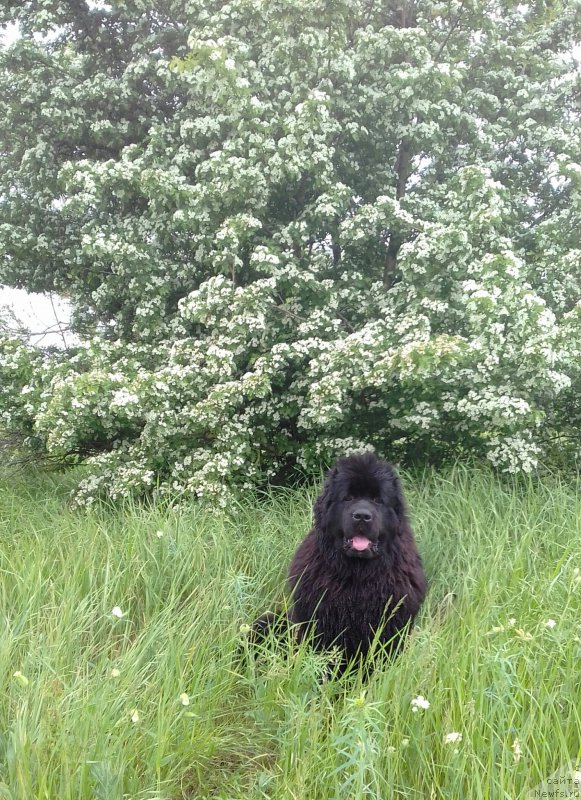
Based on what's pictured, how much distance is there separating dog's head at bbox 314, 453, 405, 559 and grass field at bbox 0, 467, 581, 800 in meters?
0.54

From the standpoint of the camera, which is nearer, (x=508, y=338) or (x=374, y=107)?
(x=508, y=338)

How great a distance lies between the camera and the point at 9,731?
2.32 m

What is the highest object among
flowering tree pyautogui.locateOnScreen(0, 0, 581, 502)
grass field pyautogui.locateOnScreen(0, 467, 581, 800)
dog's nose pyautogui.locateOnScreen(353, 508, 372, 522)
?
flowering tree pyautogui.locateOnScreen(0, 0, 581, 502)

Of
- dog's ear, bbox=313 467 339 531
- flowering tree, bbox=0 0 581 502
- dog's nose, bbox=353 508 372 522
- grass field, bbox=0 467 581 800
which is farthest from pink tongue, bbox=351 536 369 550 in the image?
flowering tree, bbox=0 0 581 502

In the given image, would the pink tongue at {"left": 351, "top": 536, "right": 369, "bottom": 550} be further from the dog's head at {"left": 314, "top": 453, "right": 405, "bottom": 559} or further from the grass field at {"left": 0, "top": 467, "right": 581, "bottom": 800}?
the grass field at {"left": 0, "top": 467, "right": 581, "bottom": 800}

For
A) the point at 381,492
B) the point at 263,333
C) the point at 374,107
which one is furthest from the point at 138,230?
the point at 381,492

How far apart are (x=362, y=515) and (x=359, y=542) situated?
0.17 metres

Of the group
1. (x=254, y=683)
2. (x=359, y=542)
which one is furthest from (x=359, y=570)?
(x=254, y=683)

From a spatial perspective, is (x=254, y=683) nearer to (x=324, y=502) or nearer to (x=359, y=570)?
(x=359, y=570)

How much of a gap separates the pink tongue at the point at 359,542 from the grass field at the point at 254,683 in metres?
0.54

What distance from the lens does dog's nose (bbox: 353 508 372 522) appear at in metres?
3.22

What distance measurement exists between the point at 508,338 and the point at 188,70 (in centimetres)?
375

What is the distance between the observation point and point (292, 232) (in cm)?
594

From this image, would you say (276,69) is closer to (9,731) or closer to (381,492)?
(381,492)
